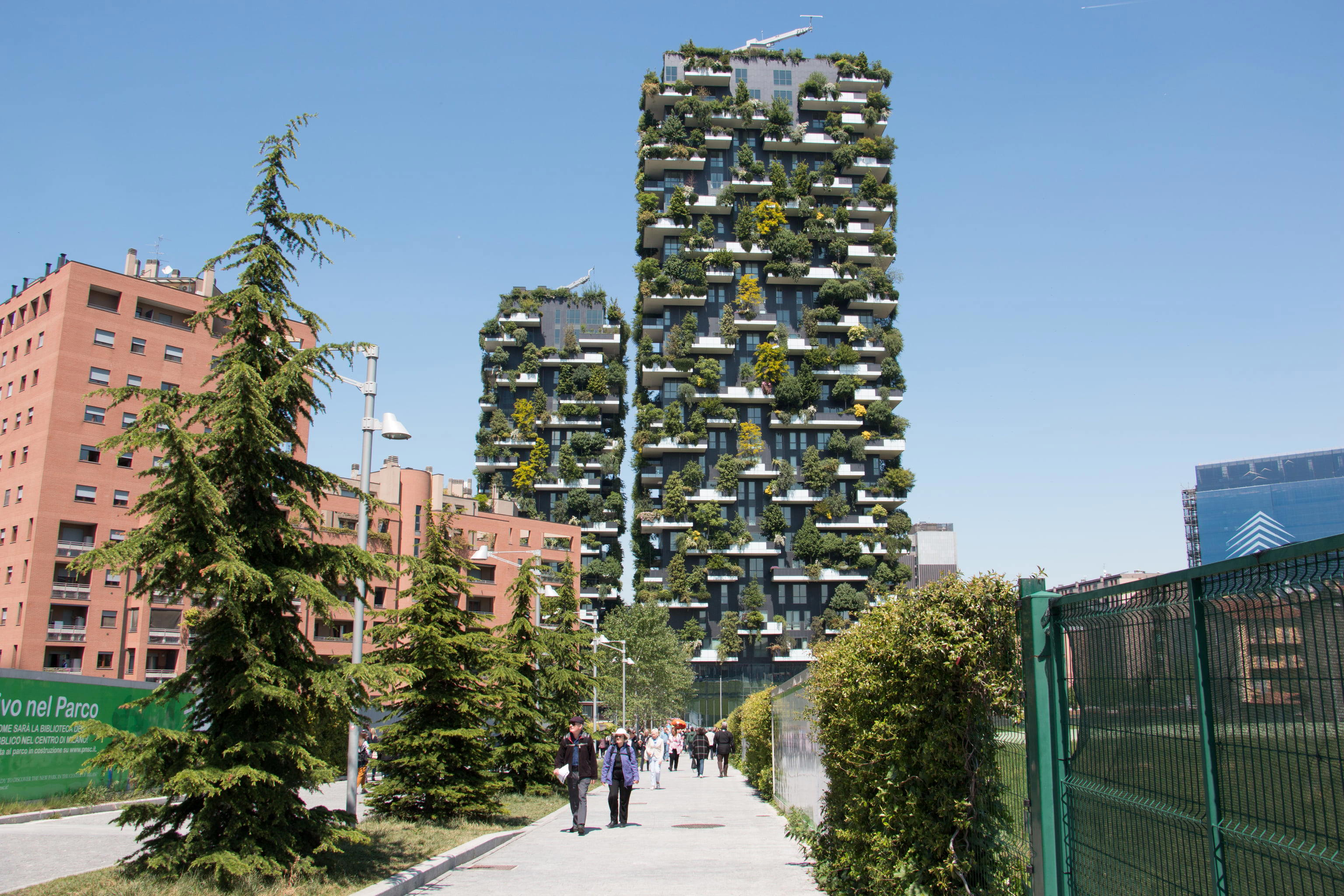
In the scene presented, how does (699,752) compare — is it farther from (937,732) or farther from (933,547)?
(933,547)

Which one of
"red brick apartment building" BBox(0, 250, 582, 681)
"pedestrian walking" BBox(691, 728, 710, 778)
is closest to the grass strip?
"pedestrian walking" BBox(691, 728, 710, 778)

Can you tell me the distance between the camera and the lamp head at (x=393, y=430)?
54.3 ft

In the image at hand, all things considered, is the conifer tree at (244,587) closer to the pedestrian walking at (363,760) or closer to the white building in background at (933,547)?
the pedestrian walking at (363,760)

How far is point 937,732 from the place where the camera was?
7.49 m

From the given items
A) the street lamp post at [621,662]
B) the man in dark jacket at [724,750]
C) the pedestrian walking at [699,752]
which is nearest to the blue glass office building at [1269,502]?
the street lamp post at [621,662]

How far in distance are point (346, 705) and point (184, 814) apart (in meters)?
1.80

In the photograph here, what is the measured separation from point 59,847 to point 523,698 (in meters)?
12.2

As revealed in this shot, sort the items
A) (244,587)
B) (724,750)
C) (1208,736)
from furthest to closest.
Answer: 1. (724,750)
2. (244,587)
3. (1208,736)

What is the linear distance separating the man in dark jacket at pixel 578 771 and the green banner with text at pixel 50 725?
6.97m

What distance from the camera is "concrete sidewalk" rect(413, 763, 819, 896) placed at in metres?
11.6

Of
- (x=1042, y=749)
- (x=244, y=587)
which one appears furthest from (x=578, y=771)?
(x=1042, y=749)

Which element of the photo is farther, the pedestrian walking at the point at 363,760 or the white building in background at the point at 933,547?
the white building in background at the point at 933,547

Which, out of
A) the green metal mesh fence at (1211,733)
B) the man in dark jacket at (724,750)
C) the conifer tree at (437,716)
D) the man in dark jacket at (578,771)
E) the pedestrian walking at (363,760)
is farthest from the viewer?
the man in dark jacket at (724,750)

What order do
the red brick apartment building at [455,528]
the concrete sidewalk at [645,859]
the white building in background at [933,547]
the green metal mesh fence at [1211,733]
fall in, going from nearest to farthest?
the green metal mesh fence at [1211,733], the concrete sidewalk at [645,859], the red brick apartment building at [455,528], the white building in background at [933,547]
